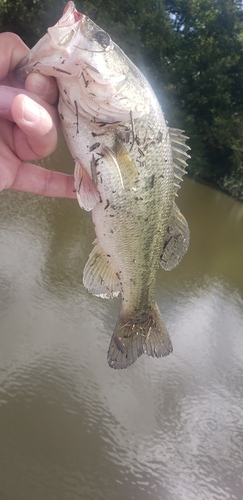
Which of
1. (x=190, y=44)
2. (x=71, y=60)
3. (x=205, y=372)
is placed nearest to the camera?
(x=71, y=60)

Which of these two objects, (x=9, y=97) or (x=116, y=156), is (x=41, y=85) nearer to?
(x=9, y=97)

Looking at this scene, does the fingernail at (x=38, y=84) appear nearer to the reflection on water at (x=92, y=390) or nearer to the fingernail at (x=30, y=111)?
the fingernail at (x=30, y=111)

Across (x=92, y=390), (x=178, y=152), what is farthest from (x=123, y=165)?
(x=92, y=390)

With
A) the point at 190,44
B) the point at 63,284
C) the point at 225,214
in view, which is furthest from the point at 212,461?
the point at 190,44

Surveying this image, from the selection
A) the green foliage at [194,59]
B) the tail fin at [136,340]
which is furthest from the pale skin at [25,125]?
the green foliage at [194,59]

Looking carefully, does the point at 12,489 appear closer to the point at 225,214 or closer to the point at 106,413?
the point at 106,413
